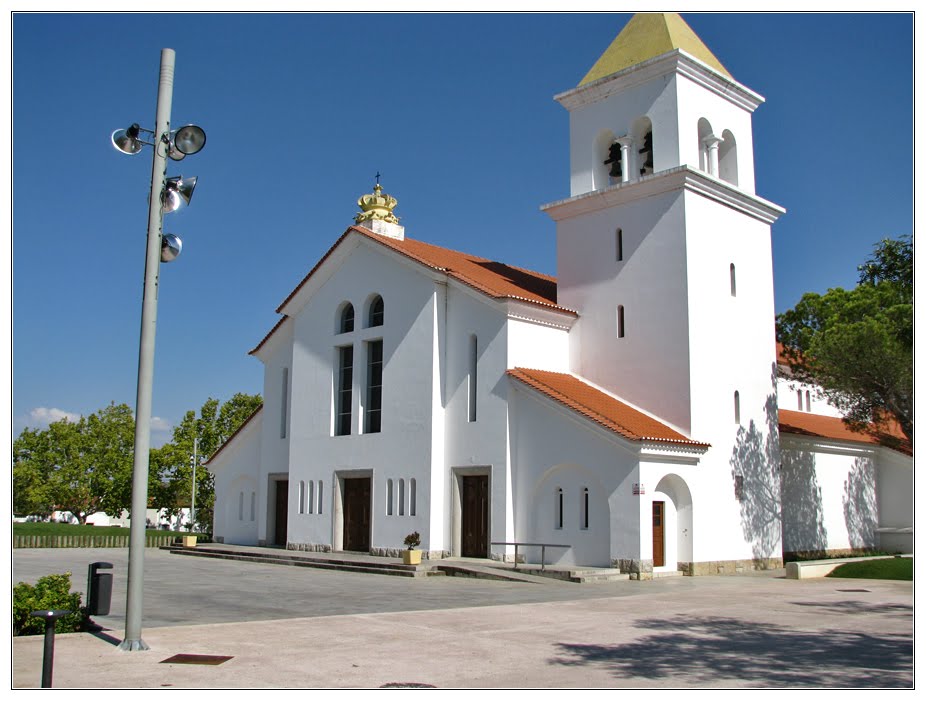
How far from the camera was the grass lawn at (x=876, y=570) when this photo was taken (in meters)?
24.3

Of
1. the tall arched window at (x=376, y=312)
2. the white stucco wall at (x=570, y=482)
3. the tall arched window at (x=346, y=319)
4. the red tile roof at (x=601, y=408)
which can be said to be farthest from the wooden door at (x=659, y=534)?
the tall arched window at (x=346, y=319)

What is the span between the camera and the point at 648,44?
29.1 metres

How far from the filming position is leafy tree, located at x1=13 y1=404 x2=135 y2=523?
6197cm

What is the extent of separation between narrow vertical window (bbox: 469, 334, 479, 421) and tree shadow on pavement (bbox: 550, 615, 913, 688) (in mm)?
13818

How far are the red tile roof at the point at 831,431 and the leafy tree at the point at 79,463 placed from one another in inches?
1707

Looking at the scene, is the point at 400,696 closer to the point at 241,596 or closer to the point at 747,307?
the point at 241,596

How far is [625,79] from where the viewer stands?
95.3 feet

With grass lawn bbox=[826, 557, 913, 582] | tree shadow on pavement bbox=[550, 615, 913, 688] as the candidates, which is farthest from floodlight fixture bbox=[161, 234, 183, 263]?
grass lawn bbox=[826, 557, 913, 582]

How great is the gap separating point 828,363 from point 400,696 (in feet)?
72.4

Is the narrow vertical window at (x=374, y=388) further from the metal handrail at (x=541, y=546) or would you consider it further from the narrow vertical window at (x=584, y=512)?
the narrow vertical window at (x=584, y=512)

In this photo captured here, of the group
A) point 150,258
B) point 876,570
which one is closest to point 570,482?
point 876,570

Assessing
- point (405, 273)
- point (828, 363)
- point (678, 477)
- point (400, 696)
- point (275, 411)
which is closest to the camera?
point (400, 696)

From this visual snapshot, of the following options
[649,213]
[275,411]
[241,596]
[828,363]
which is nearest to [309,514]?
[275,411]

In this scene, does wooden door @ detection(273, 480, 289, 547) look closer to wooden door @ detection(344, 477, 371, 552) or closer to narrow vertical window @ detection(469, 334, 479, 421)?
wooden door @ detection(344, 477, 371, 552)
